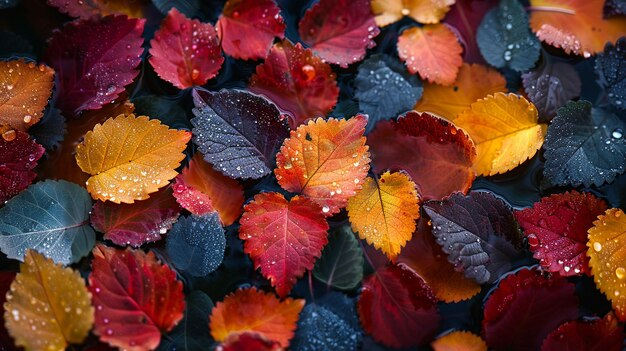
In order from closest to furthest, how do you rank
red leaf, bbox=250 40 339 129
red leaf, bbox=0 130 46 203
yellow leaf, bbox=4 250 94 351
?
yellow leaf, bbox=4 250 94 351
red leaf, bbox=0 130 46 203
red leaf, bbox=250 40 339 129

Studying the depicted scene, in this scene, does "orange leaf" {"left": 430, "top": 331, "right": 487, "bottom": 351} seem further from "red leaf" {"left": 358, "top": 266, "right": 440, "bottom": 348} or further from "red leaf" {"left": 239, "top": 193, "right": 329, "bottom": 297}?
"red leaf" {"left": 239, "top": 193, "right": 329, "bottom": 297}

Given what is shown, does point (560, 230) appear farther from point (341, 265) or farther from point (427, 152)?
point (341, 265)

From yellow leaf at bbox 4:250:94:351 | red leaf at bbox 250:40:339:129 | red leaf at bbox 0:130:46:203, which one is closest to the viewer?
yellow leaf at bbox 4:250:94:351

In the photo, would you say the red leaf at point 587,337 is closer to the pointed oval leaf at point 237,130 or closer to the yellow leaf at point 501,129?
the yellow leaf at point 501,129

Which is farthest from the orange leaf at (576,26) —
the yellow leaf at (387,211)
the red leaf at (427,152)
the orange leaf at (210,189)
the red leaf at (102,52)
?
the red leaf at (102,52)

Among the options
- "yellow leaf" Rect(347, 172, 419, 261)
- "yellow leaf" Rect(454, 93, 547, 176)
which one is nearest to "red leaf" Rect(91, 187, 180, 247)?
"yellow leaf" Rect(347, 172, 419, 261)

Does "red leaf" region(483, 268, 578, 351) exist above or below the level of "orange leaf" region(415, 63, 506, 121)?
below
